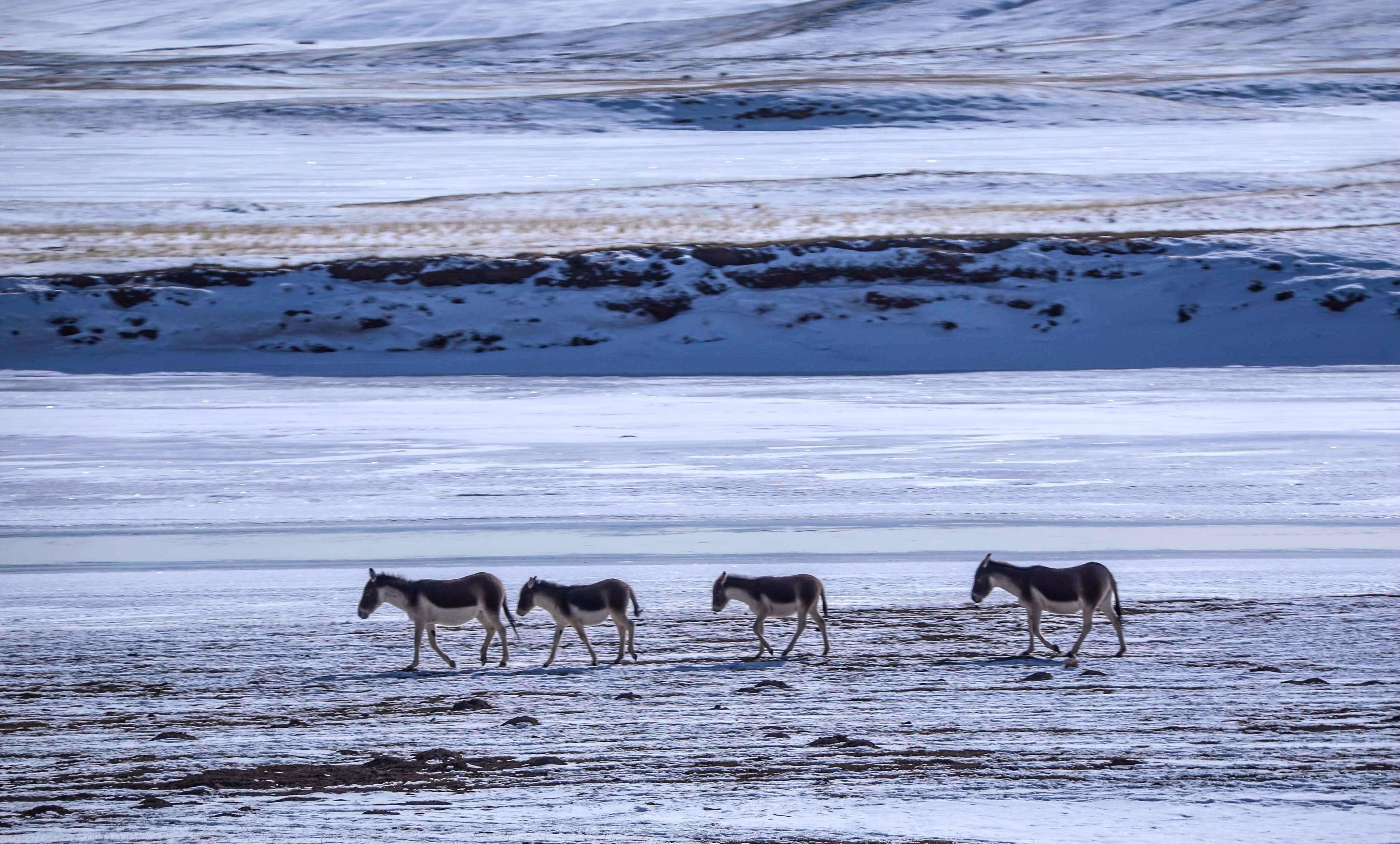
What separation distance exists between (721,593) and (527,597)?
888 millimetres

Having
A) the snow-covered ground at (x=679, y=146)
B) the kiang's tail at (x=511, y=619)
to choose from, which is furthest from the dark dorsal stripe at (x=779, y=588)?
the snow-covered ground at (x=679, y=146)

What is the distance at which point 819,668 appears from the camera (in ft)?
22.9

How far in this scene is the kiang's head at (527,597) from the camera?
688 centimetres

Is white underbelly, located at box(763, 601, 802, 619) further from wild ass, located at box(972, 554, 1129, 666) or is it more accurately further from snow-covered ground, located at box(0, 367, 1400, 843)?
wild ass, located at box(972, 554, 1129, 666)

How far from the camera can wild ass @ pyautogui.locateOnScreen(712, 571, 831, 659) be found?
275 inches

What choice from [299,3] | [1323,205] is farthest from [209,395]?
[299,3]

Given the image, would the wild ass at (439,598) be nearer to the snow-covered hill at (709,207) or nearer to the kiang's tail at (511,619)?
the kiang's tail at (511,619)

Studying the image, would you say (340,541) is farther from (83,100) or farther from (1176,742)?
(83,100)

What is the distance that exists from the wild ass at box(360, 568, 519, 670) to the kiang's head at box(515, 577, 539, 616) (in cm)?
8

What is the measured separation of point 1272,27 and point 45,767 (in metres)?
72.0

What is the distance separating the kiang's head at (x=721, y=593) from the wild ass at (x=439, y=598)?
94cm

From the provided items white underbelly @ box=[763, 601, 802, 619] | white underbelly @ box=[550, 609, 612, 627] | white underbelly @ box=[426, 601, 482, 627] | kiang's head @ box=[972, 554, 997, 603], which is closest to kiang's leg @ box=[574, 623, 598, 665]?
white underbelly @ box=[550, 609, 612, 627]

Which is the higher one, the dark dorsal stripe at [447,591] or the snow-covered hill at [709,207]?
the snow-covered hill at [709,207]

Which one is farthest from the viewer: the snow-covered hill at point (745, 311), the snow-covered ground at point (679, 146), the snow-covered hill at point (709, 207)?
the snow-covered ground at point (679, 146)
